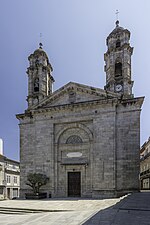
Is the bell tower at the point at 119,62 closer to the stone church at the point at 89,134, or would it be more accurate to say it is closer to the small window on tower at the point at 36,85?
the stone church at the point at 89,134

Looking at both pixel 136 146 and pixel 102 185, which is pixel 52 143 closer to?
pixel 102 185

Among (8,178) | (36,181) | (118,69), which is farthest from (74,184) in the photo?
(8,178)

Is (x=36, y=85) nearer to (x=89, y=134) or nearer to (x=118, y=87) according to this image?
(x=89, y=134)

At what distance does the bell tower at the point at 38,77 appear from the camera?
81.3 ft

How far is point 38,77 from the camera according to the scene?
25156 millimetres

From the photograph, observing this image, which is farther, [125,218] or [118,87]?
[118,87]

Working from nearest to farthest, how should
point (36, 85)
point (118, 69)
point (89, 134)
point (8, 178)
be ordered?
point (89, 134) < point (118, 69) < point (36, 85) < point (8, 178)

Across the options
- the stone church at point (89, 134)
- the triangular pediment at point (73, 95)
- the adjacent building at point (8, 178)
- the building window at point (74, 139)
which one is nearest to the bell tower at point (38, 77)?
the stone church at point (89, 134)

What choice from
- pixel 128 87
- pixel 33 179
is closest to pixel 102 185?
pixel 33 179

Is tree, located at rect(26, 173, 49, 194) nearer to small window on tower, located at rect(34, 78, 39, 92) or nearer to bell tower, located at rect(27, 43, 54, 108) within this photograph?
bell tower, located at rect(27, 43, 54, 108)

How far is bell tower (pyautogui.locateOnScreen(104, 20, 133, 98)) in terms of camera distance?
2150 centimetres

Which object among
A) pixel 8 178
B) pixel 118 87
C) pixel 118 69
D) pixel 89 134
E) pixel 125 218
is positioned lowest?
pixel 8 178

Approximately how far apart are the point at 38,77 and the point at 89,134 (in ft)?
33.1

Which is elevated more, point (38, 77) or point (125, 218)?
point (38, 77)
